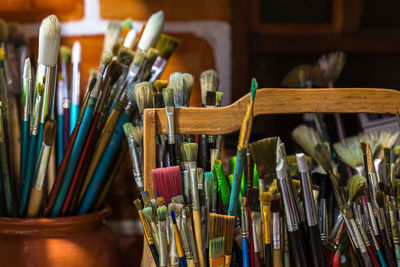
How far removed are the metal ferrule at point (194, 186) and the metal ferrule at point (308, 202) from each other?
107 millimetres

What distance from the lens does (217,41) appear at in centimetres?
77

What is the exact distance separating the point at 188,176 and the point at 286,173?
0.34 feet

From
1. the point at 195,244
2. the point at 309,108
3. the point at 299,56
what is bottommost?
the point at 195,244

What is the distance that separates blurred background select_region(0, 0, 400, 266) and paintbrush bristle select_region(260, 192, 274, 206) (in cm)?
29

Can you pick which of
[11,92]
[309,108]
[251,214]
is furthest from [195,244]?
[11,92]

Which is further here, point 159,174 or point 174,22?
point 174,22

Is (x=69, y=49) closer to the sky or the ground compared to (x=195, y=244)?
closer to the sky

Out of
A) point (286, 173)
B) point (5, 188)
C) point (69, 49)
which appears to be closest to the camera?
point (286, 173)

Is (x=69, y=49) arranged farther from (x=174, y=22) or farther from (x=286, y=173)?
(x=286, y=173)

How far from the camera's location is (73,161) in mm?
589

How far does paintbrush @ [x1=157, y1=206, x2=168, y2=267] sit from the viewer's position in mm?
Answer: 467

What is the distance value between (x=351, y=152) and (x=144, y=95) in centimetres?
28

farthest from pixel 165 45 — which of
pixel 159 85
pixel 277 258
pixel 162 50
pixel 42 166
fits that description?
pixel 277 258

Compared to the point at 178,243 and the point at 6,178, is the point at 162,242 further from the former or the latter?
the point at 6,178
